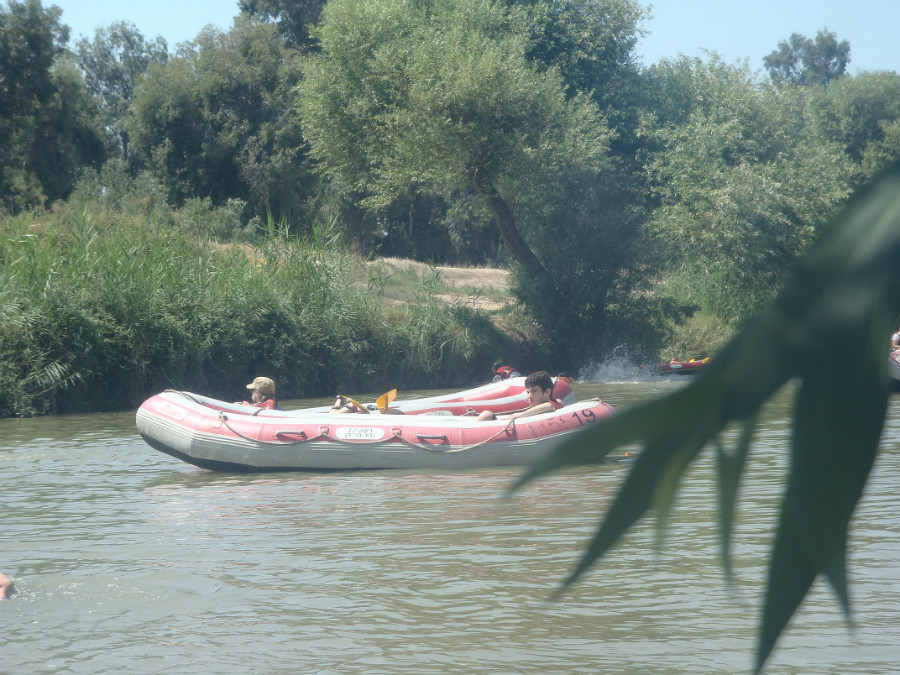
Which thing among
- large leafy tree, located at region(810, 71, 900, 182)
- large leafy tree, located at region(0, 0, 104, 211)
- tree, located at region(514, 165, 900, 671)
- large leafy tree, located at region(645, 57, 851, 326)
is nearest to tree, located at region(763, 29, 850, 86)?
large leafy tree, located at region(810, 71, 900, 182)

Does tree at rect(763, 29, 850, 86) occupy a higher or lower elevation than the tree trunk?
higher

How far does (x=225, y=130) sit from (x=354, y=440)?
25.7m

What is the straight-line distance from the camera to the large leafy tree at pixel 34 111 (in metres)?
28.9

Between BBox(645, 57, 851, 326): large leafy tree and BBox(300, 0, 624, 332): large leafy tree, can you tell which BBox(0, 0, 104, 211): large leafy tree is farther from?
BBox(645, 57, 851, 326): large leafy tree

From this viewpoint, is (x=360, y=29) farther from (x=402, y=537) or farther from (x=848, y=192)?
(x=848, y=192)

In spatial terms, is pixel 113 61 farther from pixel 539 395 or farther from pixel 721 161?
pixel 539 395

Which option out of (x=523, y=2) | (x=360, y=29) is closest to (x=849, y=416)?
(x=360, y=29)

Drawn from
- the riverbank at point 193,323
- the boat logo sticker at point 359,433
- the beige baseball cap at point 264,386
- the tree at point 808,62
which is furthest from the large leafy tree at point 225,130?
the tree at point 808,62

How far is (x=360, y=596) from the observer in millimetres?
6172

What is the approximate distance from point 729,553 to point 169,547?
7699 mm

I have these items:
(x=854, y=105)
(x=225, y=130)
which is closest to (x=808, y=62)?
(x=854, y=105)

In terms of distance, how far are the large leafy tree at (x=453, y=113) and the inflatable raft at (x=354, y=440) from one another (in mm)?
13312

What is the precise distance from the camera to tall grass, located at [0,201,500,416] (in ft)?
57.7

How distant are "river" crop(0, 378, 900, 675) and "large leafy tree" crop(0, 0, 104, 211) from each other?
22.8 metres
